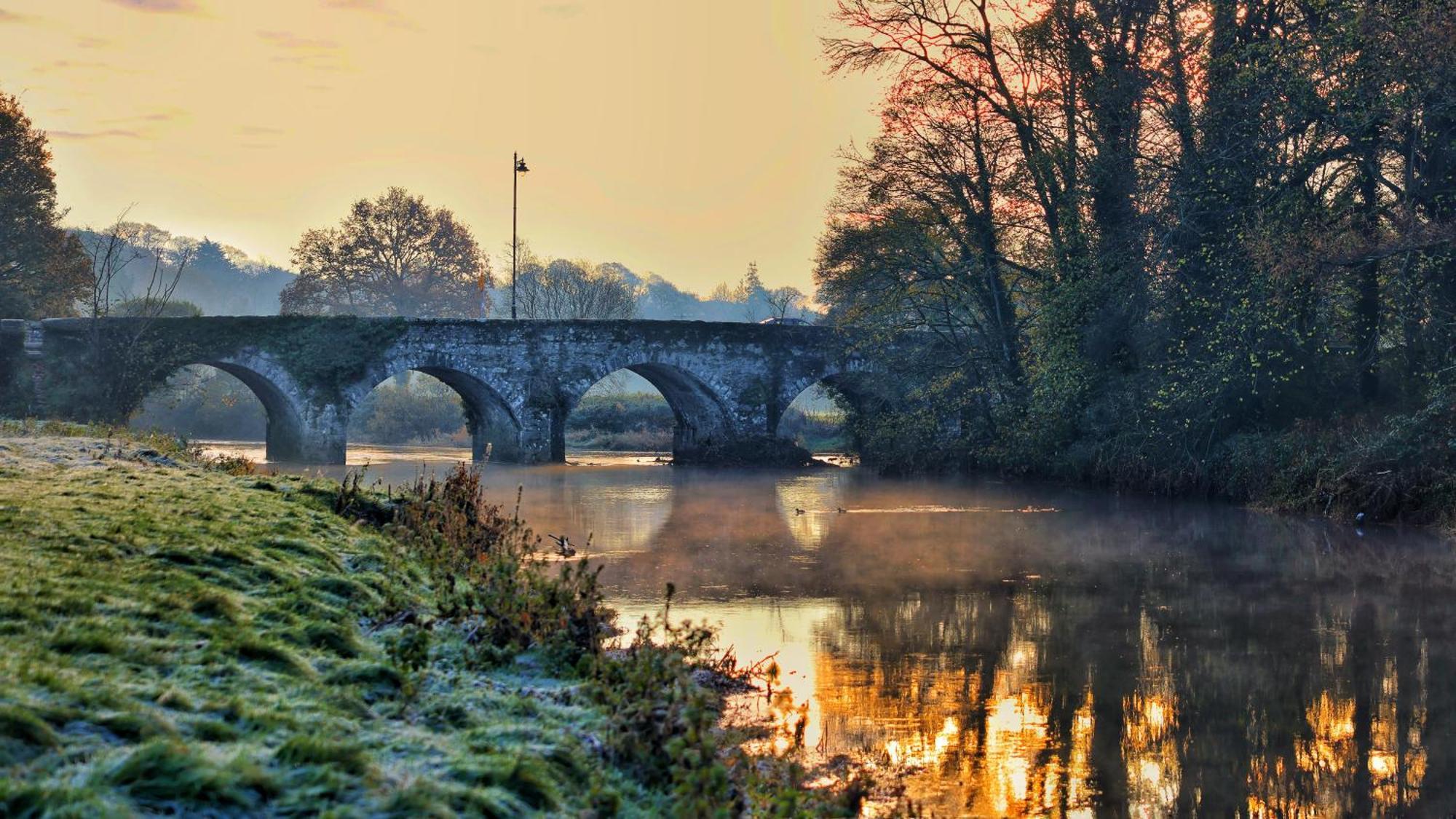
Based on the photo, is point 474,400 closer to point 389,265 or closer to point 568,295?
point 389,265

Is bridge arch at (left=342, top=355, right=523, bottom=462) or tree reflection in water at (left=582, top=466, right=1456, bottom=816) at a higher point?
bridge arch at (left=342, top=355, right=523, bottom=462)

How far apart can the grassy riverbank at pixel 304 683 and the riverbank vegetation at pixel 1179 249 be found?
44.0 ft

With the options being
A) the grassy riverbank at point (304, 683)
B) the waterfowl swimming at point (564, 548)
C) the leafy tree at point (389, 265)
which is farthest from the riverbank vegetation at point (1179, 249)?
the leafy tree at point (389, 265)

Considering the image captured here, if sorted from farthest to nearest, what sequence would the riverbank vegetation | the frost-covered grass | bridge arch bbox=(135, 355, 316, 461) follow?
1. bridge arch bbox=(135, 355, 316, 461)
2. the riverbank vegetation
3. the frost-covered grass

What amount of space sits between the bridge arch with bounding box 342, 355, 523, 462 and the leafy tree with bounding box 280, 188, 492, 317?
2299 cm

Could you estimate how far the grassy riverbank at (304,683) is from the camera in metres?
4.32

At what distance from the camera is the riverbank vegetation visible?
18.1 m

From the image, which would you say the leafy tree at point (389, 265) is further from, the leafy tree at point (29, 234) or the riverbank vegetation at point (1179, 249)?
the riverbank vegetation at point (1179, 249)

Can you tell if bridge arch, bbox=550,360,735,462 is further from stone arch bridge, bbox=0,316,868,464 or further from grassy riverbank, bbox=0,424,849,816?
grassy riverbank, bbox=0,424,849,816

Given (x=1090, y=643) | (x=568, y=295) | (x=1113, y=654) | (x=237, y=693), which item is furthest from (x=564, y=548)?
(x=568, y=295)

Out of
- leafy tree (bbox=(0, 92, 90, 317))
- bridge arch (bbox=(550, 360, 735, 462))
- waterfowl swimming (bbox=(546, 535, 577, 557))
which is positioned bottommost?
waterfowl swimming (bbox=(546, 535, 577, 557))

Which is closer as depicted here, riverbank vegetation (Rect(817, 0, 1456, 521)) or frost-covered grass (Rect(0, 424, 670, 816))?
Result: frost-covered grass (Rect(0, 424, 670, 816))

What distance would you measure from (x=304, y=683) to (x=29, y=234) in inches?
1484

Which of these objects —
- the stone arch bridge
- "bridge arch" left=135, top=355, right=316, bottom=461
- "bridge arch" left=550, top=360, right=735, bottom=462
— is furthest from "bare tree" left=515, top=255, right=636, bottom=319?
"bridge arch" left=135, top=355, right=316, bottom=461
